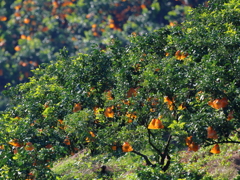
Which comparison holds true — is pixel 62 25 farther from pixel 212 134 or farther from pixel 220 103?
pixel 220 103

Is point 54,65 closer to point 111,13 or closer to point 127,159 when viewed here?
point 127,159

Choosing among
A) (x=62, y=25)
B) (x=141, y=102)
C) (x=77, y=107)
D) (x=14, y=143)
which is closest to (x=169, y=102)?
(x=141, y=102)

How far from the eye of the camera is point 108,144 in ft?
40.6

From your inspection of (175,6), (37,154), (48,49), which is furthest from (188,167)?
(48,49)

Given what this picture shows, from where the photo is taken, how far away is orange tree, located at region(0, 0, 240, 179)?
1015 centimetres

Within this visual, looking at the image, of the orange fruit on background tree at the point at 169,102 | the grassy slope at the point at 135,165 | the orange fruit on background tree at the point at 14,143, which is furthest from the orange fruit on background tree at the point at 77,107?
the orange fruit on background tree at the point at 169,102

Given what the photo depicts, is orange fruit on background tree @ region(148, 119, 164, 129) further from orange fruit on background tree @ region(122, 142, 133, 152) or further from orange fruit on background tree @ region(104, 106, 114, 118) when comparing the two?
orange fruit on background tree @ region(104, 106, 114, 118)

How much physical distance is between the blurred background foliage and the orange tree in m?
29.9

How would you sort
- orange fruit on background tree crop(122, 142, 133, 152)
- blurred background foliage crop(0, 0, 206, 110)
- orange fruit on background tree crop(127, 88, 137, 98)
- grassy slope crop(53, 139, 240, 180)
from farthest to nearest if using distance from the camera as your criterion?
blurred background foliage crop(0, 0, 206, 110)
grassy slope crop(53, 139, 240, 180)
orange fruit on background tree crop(122, 142, 133, 152)
orange fruit on background tree crop(127, 88, 137, 98)

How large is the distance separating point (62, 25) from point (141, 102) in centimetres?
4270

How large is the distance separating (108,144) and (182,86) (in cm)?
→ 258

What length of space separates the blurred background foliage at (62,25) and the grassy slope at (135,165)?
29.1 m

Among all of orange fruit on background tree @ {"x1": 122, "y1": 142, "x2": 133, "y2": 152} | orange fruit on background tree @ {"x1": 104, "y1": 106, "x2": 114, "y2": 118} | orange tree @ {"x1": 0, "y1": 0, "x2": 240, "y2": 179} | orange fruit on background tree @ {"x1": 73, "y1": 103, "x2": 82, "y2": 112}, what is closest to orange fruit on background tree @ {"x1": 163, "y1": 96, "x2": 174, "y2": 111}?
orange tree @ {"x1": 0, "y1": 0, "x2": 240, "y2": 179}

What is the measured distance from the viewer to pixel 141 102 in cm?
1139
